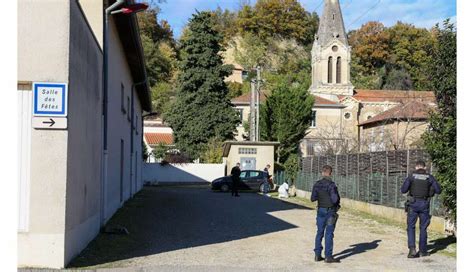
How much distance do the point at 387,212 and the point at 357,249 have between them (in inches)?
283

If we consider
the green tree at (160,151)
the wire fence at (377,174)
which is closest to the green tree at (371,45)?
the green tree at (160,151)

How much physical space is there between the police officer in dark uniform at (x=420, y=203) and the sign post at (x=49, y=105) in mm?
6352

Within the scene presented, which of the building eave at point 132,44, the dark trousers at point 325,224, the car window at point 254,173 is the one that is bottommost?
the car window at point 254,173

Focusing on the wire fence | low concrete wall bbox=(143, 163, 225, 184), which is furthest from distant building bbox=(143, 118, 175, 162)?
the wire fence

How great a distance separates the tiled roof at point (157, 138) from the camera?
66000 mm

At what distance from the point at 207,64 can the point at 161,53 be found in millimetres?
23379

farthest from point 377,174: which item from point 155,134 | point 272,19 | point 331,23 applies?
point 272,19

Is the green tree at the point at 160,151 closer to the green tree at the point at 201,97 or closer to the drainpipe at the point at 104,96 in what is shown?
the green tree at the point at 201,97

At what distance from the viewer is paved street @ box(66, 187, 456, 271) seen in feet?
32.3

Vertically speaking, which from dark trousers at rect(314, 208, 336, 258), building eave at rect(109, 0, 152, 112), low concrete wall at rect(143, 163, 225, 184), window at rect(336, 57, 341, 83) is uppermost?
window at rect(336, 57, 341, 83)

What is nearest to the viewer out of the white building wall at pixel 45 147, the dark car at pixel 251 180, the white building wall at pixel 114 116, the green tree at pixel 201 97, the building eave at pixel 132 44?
the white building wall at pixel 45 147

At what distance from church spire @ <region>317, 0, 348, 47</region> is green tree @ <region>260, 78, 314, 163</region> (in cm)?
3617

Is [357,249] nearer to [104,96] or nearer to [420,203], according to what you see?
[420,203]

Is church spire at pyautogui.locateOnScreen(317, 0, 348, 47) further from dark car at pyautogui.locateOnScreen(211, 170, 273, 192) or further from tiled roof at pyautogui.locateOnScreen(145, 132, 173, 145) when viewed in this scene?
dark car at pyautogui.locateOnScreen(211, 170, 273, 192)
